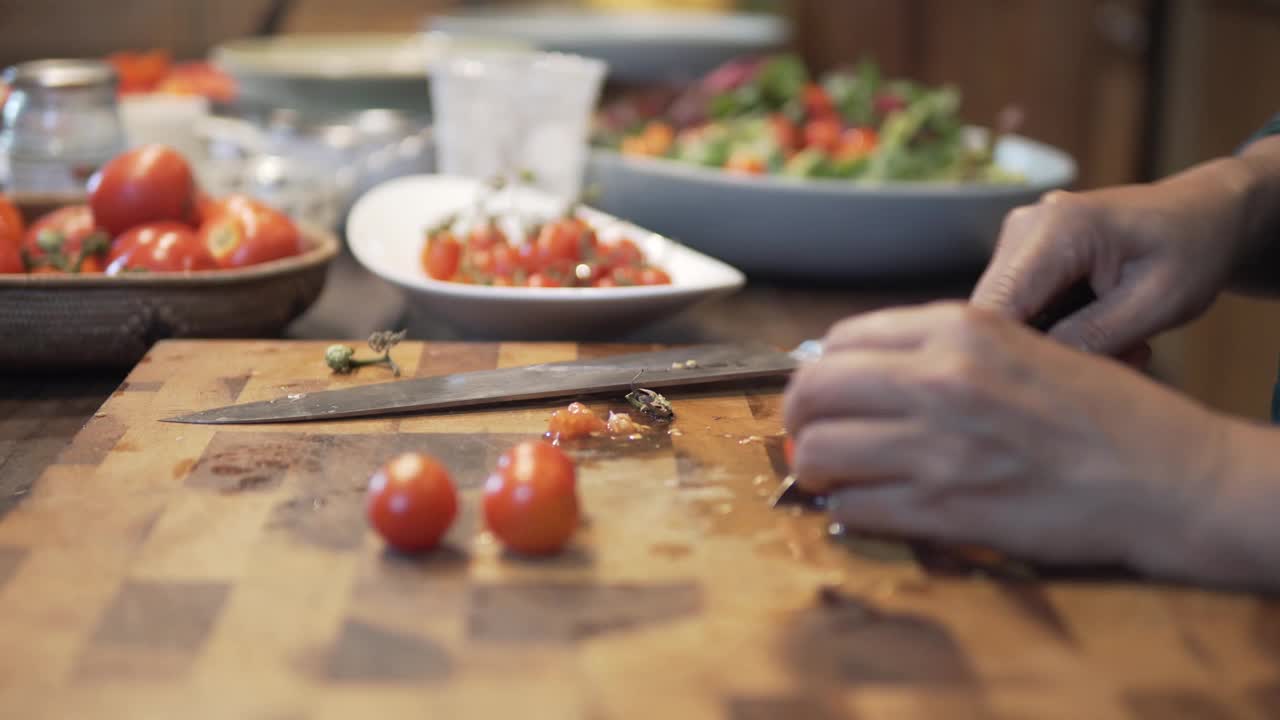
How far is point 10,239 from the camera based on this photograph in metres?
1.49

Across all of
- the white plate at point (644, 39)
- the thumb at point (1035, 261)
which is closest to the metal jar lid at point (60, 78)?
the thumb at point (1035, 261)

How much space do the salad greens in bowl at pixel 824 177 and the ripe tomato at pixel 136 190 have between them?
2.10ft

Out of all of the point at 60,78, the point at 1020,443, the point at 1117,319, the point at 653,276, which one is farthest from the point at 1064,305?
the point at 60,78

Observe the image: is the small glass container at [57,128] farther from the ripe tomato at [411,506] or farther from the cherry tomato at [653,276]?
the ripe tomato at [411,506]

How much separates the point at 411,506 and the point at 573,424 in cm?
28

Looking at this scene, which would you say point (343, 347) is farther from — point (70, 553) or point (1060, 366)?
point (1060, 366)

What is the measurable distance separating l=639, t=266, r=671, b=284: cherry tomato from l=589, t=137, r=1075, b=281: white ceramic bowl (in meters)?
0.31

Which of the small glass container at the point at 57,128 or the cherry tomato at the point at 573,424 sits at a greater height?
the small glass container at the point at 57,128

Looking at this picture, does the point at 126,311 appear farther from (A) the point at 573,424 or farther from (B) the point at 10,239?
(A) the point at 573,424

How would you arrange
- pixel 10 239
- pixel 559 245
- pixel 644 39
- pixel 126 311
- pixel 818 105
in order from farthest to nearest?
pixel 644 39 → pixel 818 105 → pixel 559 245 → pixel 10 239 → pixel 126 311

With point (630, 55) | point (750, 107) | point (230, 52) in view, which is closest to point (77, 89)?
point (230, 52)

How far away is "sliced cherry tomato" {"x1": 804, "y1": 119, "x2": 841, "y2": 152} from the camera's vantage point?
7.10 ft

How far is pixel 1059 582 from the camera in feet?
2.90

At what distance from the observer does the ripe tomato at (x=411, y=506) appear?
90 centimetres
